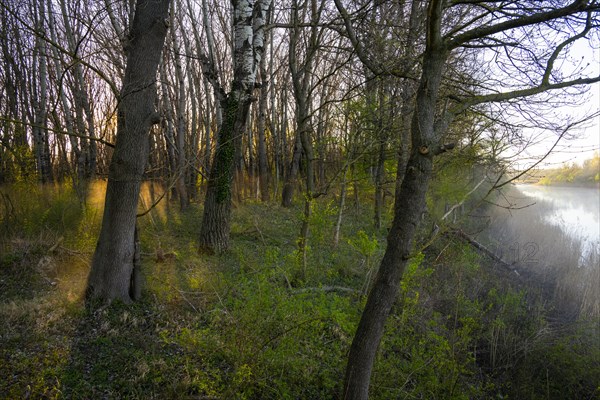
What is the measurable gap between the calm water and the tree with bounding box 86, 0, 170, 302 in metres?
14.3

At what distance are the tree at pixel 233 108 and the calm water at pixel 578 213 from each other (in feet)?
41.4

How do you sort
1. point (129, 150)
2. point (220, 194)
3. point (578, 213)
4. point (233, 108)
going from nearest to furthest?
point (129, 150)
point (233, 108)
point (220, 194)
point (578, 213)

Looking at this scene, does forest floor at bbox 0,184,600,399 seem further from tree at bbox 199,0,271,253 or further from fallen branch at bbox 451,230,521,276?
fallen branch at bbox 451,230,521,276

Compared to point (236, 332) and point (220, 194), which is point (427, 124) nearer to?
point (236, 332)

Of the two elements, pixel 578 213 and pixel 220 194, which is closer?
pixel 220 194

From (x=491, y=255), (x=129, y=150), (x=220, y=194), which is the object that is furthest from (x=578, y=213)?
(x=129, y=150)

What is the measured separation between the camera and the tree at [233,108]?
6254 mm

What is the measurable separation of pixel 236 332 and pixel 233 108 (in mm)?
4116

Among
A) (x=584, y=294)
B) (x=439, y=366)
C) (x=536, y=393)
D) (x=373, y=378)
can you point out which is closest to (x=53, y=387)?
(x=373, y=378)

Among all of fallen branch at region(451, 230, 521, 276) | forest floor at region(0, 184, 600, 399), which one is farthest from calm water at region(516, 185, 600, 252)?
forest floor at region(0, 184, 600, 399)

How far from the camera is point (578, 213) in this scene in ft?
72.8

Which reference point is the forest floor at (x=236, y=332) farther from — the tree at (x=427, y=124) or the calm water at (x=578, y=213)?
the calm water at (x=578, y=213)

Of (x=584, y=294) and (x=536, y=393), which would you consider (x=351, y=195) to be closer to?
(x=584, y=294)

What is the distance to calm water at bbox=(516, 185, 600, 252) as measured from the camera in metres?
15.2
